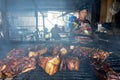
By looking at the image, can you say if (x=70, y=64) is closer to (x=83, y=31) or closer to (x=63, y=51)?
(x=63, y=51)

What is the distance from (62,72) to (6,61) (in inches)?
41.3

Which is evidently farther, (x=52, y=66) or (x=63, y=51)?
(x=63, y=51)

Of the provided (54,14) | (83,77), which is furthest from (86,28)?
(54,14)

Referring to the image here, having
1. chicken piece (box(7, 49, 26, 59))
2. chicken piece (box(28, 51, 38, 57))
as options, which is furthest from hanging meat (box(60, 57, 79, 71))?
chicken piece (box(7, 49, 26, 59))

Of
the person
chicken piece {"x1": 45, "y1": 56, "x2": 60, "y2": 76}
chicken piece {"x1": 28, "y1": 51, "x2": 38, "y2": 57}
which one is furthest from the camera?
the person

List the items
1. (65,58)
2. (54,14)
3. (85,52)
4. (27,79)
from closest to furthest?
(27,79) → (65,58) → (85,52) → (54,14)

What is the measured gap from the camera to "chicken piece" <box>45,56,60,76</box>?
3.18 metres

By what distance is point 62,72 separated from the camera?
10.8 ft

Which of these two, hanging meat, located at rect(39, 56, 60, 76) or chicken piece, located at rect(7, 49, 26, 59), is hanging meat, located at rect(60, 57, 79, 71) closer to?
hanging meat, located at rect(39, 56, 60, 76)

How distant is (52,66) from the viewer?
3213 millimetres

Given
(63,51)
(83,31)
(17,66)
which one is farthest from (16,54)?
(83,31)

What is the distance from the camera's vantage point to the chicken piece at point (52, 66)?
3.18 meters

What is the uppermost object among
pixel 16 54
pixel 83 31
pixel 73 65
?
pixel 83 31

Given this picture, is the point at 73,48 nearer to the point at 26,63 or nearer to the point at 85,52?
the point at 85,52
